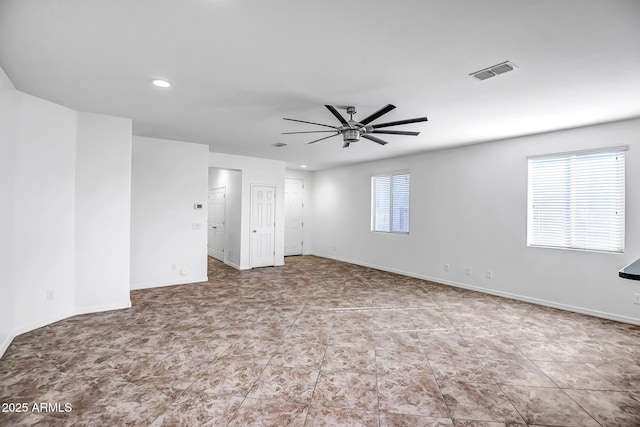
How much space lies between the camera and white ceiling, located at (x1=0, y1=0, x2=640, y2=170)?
6.43 feet

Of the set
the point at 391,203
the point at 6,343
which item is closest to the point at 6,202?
the point at 6,343

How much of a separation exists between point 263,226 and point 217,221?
1.79 m

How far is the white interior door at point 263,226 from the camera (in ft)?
23.9

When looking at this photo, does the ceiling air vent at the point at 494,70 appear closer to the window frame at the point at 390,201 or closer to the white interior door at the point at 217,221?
the window frame at the point at 390,201

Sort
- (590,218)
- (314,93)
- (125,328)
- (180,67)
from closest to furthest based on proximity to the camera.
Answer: (180,67)
(314,93)
(125,328)
(590,218)

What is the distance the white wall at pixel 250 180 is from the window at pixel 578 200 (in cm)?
523

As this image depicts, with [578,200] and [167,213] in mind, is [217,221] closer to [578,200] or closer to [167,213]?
[167,213]

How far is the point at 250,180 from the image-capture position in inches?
284

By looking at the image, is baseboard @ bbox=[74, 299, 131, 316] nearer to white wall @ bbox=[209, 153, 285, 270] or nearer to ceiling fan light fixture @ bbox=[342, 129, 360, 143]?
white wall @ bbox=[209, 153, 285, 270]

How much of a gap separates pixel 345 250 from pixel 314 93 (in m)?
5.72

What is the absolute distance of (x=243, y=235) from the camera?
23.5 feet

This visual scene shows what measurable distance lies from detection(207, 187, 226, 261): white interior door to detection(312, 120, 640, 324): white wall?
3606 mm

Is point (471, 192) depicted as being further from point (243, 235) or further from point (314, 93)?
point (243, 235)

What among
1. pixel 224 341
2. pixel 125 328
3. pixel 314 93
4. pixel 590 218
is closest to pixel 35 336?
pixel 125 328
